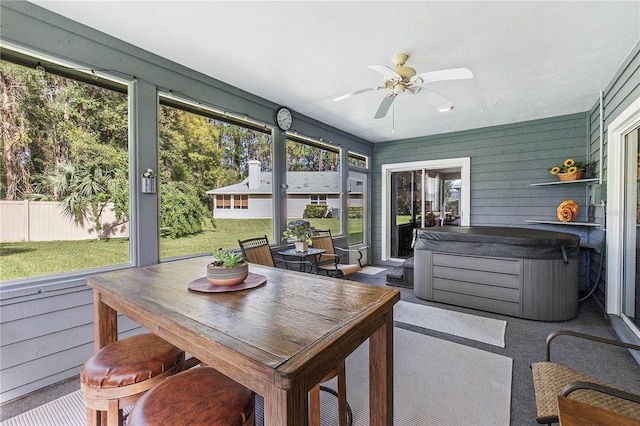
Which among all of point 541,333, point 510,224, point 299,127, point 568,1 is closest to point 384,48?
point 568,1

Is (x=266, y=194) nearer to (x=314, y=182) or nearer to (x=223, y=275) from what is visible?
(x=314, y=182)

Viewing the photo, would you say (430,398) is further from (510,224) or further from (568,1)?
(510,224)

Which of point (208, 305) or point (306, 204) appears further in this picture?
point (306, 204)

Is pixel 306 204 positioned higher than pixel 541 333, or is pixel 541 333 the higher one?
pixel 306 204

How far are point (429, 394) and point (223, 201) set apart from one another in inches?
116

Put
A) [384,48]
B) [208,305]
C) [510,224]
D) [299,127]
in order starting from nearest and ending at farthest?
1. [208,305]
2. [384,48]
3. [299,127]
4. [510,224]

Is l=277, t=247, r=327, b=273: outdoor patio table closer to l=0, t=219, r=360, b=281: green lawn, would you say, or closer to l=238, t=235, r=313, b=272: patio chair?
l=238, t=235, r=313, b=272: patio chair

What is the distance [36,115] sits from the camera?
2.23 meters

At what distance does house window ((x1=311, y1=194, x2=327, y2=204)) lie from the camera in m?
5.10

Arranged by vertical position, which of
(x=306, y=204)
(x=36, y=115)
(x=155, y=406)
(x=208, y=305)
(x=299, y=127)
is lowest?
(x=155, y=406)

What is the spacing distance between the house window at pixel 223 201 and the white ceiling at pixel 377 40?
1387 mm

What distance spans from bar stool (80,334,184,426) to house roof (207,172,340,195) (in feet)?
7.55

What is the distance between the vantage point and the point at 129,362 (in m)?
1.29

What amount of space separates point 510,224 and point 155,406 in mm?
5575
